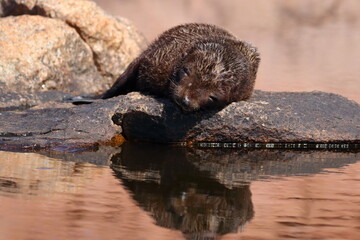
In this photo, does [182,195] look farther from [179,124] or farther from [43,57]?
[43,57]

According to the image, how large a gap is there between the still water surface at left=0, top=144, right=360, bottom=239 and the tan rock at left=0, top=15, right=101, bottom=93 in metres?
3.80

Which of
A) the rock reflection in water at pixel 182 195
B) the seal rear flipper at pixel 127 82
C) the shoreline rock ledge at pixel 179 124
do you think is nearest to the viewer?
the rock reflection in water at pixel 182 195

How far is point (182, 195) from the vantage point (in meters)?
4.93

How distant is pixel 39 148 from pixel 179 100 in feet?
4.55

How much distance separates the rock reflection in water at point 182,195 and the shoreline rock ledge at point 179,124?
2.25 feet

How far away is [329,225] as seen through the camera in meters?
4.26

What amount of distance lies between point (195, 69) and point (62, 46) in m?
4.46

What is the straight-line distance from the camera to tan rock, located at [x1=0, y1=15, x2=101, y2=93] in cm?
1026

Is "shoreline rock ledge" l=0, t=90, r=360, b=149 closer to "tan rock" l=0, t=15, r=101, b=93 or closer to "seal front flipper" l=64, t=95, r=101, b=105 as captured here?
"seal front flipper" l=64, t=95, r=101, b=105

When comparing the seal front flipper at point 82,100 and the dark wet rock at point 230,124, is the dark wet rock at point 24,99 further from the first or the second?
the dark wet rock at point 230,124

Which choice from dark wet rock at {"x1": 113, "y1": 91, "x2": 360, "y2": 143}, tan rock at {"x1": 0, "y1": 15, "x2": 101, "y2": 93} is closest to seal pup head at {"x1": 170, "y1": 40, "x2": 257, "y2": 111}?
dark wet rock at {"x1": 113, "y1": 91, "x2": 360, "y2": 143}

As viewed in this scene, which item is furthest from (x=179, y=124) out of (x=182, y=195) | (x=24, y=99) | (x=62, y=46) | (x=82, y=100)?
(x=62, y=46)

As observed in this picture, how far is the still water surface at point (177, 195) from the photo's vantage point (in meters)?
4.00

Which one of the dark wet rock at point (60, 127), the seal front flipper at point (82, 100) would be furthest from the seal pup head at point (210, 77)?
the seal front flipper at point (82, 100)
